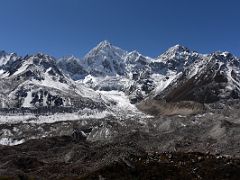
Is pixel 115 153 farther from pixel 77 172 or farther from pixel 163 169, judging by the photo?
pixel 163 169

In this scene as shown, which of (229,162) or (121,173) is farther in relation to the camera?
(229,162)

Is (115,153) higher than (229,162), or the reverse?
(115,153)

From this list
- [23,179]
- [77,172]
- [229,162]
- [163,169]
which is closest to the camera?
[163,169]

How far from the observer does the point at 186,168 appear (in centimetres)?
12131

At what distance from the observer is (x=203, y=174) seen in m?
117

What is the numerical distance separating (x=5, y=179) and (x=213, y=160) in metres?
52.8

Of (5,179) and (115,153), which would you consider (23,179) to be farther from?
(115,153)

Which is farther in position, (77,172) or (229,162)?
(77,172)

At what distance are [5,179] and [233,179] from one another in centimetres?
5839

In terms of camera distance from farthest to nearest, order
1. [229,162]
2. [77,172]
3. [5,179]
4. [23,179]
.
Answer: [77,172]
[23,179]
[5,179]
[229,162]

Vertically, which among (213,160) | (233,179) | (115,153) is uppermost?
(115,153)

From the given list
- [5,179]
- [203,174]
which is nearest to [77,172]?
[5,179]

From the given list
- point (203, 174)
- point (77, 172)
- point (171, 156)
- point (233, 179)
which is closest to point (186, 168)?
point (203, 174)

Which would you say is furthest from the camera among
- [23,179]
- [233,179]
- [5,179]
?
[23,179]
